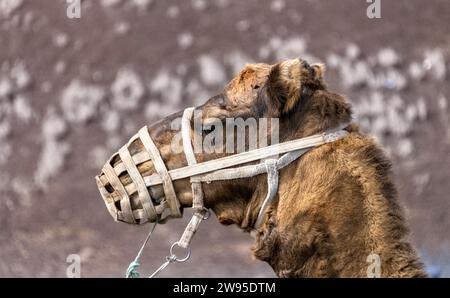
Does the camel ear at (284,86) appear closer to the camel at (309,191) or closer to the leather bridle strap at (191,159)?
the camel at (309,191)

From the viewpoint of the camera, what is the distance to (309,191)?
3066mm

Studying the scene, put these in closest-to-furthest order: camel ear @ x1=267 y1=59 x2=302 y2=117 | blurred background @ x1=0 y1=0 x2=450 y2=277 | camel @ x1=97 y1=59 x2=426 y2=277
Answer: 1. camel @ x1=97 y1=59 x2=426 y2=277
2. camel ear @ x1=267 y1=59 x2=302 y2=117
3. blurred background @ x1=0 y1=0 x2=450 y2=277

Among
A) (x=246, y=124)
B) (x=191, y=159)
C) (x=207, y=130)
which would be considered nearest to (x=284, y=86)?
(x=246, y=124)

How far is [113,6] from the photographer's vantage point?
6535mm

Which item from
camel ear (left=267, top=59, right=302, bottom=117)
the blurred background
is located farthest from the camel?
the blurred background

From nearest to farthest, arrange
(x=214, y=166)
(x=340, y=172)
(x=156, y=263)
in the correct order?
(x=340, y=172) < (x=214, y=166) < (x=156, y=263)

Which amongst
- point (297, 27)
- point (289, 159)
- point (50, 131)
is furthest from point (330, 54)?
point (289, 159)

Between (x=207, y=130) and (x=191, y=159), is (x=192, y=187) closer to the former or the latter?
(x=191, y=159)

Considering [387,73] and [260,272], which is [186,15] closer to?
[387,73]

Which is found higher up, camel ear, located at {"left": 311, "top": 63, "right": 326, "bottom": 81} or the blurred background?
camel ear, located at {"left": 311, "top": 63, "right": 326, "bottom": 81}

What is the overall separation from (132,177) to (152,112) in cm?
309

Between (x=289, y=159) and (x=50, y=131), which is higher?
(x=289, y=159)

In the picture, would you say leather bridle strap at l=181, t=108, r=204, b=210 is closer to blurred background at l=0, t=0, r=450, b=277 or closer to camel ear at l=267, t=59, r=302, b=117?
camel ear at l=267, t=59, r=302, b=117

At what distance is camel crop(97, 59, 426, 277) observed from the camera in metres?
2.98
